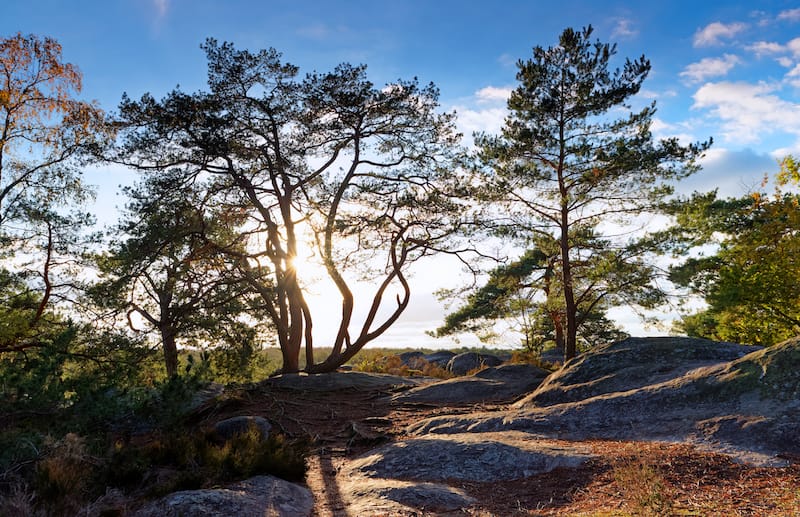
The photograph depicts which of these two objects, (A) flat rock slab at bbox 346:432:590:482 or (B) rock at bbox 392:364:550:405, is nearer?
(A) flat rock slab at bbox 346:432:590:482

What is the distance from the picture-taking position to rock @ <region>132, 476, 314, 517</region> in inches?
215

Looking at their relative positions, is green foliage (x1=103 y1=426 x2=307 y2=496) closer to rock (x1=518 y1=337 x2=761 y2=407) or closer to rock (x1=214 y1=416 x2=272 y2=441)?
rock (x1=214 y1=416 x2=272 y2=441)

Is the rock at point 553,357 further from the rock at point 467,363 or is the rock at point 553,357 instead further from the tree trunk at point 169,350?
the tree trunk at point 169,350

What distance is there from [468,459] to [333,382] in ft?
30.6

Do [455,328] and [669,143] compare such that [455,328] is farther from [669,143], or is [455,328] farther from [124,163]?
[124,163]

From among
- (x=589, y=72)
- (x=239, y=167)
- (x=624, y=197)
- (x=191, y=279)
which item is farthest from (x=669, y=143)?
(x=191, y=279)

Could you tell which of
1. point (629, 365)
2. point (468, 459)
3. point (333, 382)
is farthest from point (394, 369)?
point (468, 459)

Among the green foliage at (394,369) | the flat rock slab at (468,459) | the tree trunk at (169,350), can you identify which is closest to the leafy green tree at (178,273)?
the tree trunk at (169,350)

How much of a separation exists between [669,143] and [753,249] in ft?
22.2

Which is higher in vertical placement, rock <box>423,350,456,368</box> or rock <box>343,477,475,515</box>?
rock <box>423,350,456,368</box>

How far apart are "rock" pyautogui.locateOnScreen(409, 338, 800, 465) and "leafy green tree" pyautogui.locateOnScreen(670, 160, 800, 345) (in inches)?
418

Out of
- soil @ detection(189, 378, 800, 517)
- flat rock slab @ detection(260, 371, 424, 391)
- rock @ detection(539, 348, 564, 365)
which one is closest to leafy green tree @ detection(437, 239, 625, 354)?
rock @ detection(539, 348, 564, 365)

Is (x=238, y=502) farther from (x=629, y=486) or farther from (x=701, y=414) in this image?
(x=701, y=414)

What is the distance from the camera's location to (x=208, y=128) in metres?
15.6
